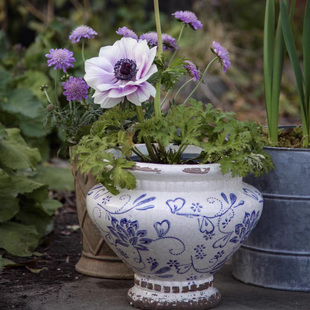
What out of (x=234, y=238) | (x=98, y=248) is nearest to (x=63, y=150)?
(x=98, y=248)

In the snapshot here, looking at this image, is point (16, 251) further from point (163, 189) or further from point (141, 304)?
point (163, 189)

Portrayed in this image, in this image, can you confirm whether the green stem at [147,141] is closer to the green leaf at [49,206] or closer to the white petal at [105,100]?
the white petal at [105,100]

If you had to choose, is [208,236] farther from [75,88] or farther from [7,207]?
[7,207]

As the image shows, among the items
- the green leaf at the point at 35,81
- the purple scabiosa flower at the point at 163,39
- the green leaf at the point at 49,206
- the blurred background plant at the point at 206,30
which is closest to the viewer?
the purple scabiosa flower at the point at 163,39

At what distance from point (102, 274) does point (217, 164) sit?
69 cm

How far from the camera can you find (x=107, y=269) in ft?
7.29

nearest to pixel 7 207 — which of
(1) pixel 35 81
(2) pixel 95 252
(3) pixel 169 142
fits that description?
(2) pixel 95 252

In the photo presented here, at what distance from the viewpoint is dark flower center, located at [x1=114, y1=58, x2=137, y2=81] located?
1746mm

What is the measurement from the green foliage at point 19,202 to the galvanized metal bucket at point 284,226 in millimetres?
891

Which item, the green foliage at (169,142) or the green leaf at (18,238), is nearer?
the green foliage at (169,142)

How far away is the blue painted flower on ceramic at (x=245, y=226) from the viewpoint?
70.9 inches

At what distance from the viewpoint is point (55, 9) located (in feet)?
21.4

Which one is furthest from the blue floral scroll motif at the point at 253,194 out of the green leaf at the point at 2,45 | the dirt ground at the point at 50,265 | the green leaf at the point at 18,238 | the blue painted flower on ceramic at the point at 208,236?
the green leaf at the point at 2,45

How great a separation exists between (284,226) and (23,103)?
156 cm
